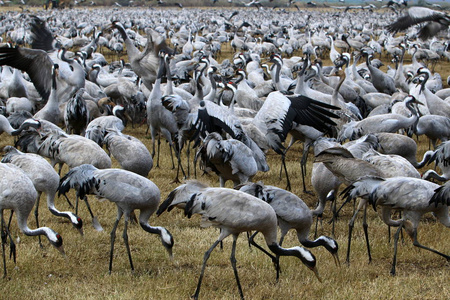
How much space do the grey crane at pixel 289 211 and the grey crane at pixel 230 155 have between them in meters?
0.76

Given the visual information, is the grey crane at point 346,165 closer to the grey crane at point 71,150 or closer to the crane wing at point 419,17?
the grey crane at point 71,150

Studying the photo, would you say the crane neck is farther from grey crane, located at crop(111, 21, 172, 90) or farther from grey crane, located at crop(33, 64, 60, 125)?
grey crane, located at crop(111, 21, 172, 90)

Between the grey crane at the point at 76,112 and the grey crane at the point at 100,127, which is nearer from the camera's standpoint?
the grey crane at the point at 100,127

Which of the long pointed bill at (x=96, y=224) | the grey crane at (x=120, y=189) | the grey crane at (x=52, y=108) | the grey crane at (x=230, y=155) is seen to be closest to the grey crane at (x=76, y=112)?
the grey crane at (x=52, y=108)

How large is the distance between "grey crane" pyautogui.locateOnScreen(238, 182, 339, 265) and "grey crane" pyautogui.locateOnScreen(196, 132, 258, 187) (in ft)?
2.50

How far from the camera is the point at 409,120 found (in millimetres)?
7855

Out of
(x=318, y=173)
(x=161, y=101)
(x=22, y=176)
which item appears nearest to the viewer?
(x=22, y=176)

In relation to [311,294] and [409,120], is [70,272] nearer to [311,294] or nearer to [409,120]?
[311,294]

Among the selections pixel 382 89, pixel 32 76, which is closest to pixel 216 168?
pixel 32 76

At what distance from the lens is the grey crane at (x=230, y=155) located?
548 cm

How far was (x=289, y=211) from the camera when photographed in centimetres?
460

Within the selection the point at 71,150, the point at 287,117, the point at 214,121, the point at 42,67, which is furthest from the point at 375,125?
the point at 42,67

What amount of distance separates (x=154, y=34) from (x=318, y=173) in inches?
203

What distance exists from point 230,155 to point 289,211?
3.54ft
